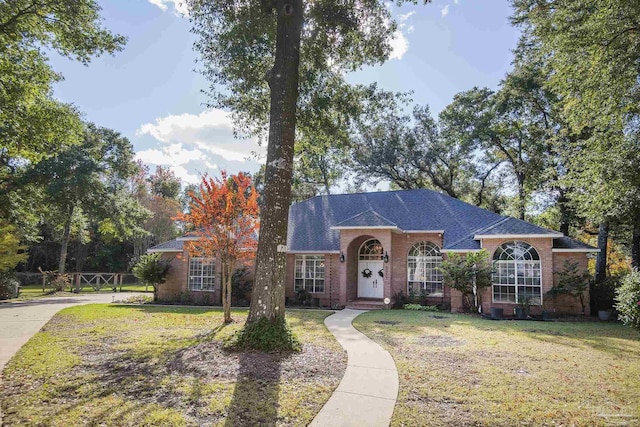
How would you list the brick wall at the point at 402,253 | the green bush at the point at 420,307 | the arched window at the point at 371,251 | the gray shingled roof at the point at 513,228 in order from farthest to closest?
1. the arched window at the point at 371,251
2. the brick wall at the point at 402,253
3. the green bush at the point at 420,307
4. the gray shingled roof at the point at 513,228

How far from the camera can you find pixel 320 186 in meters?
35.9

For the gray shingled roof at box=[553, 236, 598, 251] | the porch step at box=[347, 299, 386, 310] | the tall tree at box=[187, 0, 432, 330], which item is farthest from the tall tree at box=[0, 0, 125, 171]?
the gray shingled roof at box=[553, 236, 598, 251]

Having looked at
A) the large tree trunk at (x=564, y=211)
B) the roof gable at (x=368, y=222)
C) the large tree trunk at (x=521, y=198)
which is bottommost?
the roof gable at (x=368, y=222)

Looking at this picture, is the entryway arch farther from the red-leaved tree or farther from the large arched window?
the red-leaved tree

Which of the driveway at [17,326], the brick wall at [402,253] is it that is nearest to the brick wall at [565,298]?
the brick wall at [402,253]

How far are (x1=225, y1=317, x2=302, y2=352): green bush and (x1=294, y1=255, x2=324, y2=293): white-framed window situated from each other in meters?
11.4

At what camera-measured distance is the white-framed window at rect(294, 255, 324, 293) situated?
19547mm

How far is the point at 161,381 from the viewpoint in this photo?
5918mm

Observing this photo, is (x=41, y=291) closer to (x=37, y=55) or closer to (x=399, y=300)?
(x=37, y=55)

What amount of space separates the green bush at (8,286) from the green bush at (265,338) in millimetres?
19081

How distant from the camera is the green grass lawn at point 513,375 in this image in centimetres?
478

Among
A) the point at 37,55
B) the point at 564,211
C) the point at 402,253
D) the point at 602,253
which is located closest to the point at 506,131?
the point at 564,211

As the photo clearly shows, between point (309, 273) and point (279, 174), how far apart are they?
38.8 ft

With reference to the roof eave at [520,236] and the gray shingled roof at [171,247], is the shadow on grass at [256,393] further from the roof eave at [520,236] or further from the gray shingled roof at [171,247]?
the gray shingled roof at [171,247]
